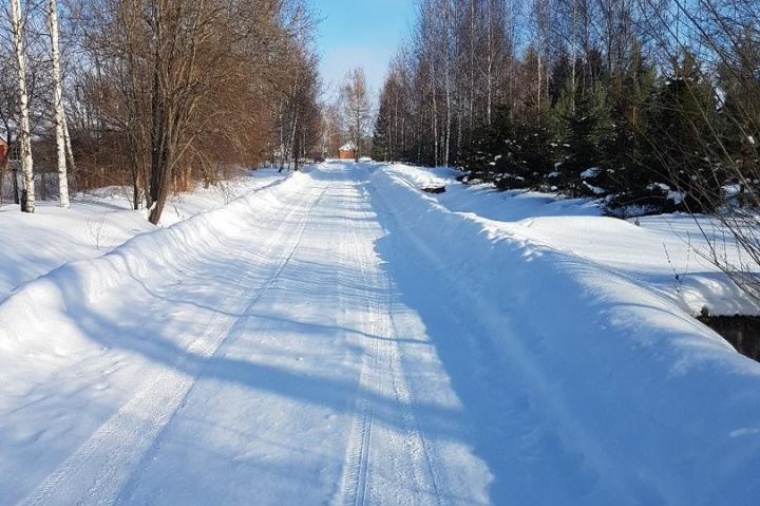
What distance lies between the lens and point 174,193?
20.4m

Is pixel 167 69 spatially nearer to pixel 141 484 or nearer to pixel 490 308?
pixel 490 308

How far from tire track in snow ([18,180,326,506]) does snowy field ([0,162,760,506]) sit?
16 mm

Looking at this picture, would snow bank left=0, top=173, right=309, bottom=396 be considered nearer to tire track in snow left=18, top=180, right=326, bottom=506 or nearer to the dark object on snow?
tire track in snow left=18, top=180, right=326, bottom=506

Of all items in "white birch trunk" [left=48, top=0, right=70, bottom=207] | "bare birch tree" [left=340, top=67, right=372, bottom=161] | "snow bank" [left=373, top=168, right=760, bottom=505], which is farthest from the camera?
"bare birch tree" [left=340, top=67, right=372, bottom=161]

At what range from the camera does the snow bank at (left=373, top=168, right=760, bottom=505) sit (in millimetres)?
2883

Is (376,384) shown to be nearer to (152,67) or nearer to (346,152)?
(152,67)

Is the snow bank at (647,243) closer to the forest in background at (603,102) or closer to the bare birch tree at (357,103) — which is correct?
the forest in background at (603,102)

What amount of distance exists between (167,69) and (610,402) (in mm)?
12624

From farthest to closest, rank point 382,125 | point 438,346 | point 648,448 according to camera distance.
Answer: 1. point 382,125
2. point 438,346
3. point 648,448

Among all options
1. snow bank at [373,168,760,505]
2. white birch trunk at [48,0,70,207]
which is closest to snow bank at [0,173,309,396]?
snow bank at [373,168,760,505]

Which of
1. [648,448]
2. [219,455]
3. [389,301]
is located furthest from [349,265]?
[648,448]

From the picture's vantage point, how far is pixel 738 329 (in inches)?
255

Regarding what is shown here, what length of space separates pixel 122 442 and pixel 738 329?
21.7 ft

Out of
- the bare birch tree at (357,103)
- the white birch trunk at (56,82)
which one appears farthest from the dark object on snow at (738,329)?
the bare birch tree at (357,103)
